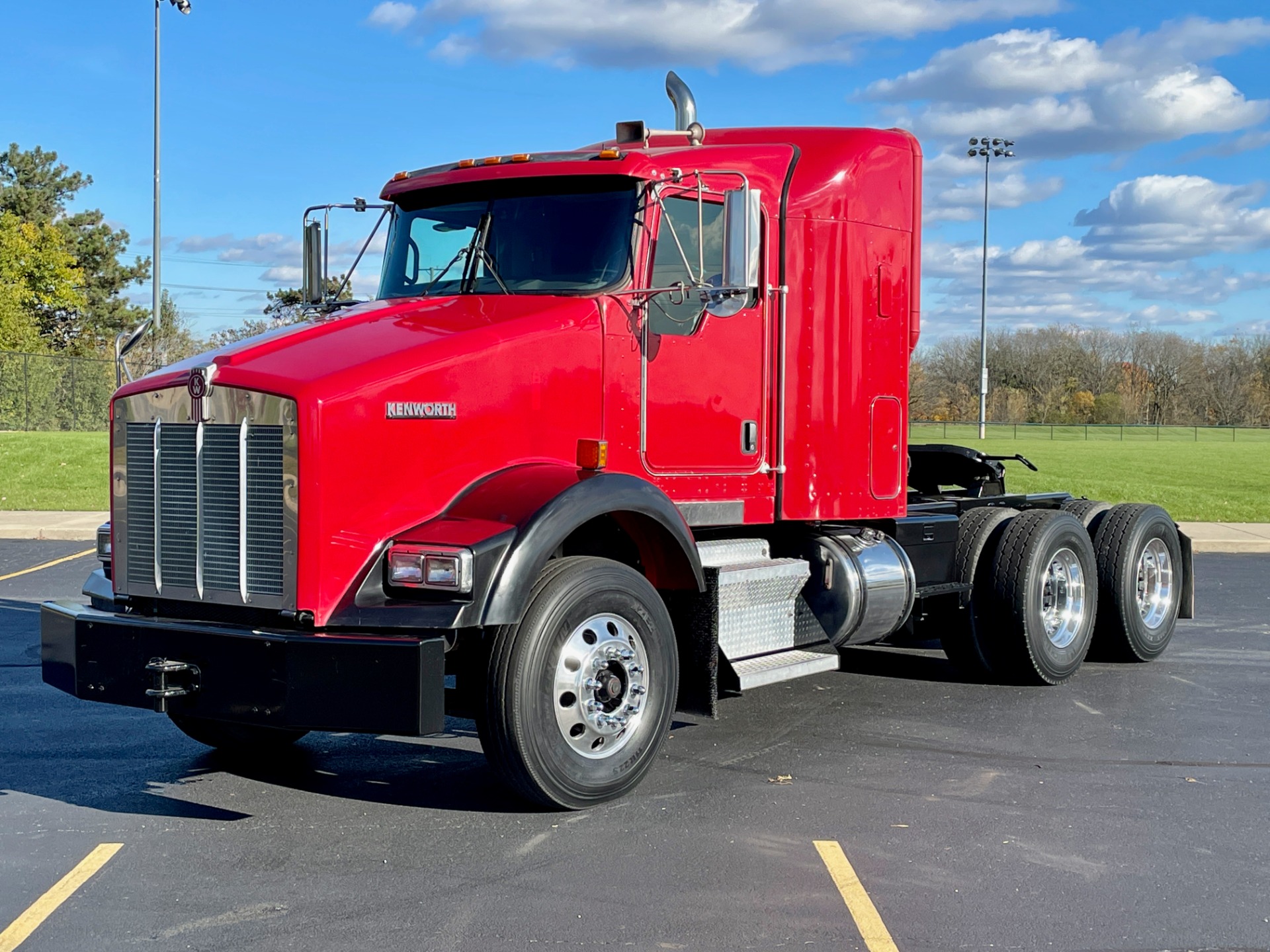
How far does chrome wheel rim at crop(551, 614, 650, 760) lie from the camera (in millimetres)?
5652

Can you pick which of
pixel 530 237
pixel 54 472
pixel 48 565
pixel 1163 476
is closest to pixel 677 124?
pixel 530 237

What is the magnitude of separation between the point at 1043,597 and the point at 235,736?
16.6 ft

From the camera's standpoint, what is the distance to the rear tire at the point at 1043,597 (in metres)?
8.55

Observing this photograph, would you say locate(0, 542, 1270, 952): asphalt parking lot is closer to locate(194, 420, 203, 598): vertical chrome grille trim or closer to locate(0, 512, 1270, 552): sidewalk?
locate(194, 420, 203, 598): vertical chrome grille trim

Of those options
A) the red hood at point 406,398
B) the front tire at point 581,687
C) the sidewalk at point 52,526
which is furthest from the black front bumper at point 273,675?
the sidewalk at point 52,526

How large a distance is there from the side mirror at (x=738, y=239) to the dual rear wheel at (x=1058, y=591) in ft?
11.3

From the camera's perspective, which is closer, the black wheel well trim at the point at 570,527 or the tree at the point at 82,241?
the black wheel well trim at the point at 570,527

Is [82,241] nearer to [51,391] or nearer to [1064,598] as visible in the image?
[51,391]

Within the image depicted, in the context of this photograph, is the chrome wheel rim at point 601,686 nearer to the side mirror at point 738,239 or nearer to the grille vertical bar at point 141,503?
the side mirror at point 738,239

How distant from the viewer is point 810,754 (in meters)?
6.85

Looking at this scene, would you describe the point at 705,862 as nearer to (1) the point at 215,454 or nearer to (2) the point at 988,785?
(2) the point at 988,785

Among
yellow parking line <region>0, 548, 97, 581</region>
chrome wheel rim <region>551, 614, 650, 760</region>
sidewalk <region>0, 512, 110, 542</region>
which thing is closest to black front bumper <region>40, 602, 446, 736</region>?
chrome wheel rim <region>551, 614, 650, 760</region>

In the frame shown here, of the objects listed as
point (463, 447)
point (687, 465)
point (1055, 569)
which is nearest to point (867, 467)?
point (687, 465)

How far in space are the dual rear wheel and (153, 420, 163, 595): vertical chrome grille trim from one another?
16.6 ft
